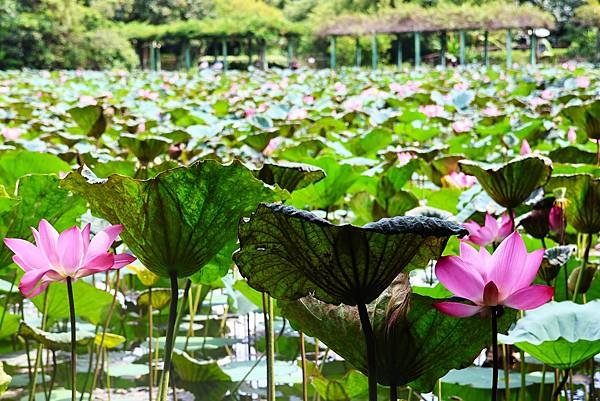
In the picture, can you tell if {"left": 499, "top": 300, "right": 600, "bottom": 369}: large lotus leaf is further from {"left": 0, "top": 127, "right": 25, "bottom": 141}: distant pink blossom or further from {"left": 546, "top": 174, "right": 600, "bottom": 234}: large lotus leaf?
{"left": 0, "top": 127, "right": 25, "bottom": 141}: distant pink blossom

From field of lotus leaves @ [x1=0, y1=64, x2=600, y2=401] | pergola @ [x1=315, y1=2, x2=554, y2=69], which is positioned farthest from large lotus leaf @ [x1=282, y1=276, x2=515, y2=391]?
pergola @ [x1=315, y1=2, x2=554, y2=69]

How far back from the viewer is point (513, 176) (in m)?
1.18

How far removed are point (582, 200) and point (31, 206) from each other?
724 mm

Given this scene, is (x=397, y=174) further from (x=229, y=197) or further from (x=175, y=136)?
(x=175, y=136)

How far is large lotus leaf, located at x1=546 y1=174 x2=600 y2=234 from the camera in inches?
47.6

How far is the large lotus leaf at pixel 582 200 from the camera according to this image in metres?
1.21

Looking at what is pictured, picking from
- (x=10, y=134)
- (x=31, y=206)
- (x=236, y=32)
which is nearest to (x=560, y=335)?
(x=31, y=206)

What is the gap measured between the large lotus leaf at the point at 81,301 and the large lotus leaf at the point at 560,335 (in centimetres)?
72

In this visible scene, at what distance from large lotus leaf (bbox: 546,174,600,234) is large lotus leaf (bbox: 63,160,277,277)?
1.89 ft

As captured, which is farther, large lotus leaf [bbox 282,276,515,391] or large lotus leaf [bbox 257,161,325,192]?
large lotus leaf [bbox 257,161,325,192]

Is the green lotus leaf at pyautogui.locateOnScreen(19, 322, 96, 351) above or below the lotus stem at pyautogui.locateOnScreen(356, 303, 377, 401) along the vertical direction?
below

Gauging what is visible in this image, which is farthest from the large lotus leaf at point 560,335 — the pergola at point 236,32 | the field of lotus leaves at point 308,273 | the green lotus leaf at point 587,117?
the pergola at point 236,32

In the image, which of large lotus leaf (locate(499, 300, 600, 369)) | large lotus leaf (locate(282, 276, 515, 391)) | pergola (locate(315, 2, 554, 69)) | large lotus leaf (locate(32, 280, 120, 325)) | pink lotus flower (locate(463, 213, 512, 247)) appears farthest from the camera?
pergola (locate(315, 2, 554, 69))

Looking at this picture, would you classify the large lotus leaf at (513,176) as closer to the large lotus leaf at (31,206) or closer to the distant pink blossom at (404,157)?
the large lotus leaf at (31,206)
